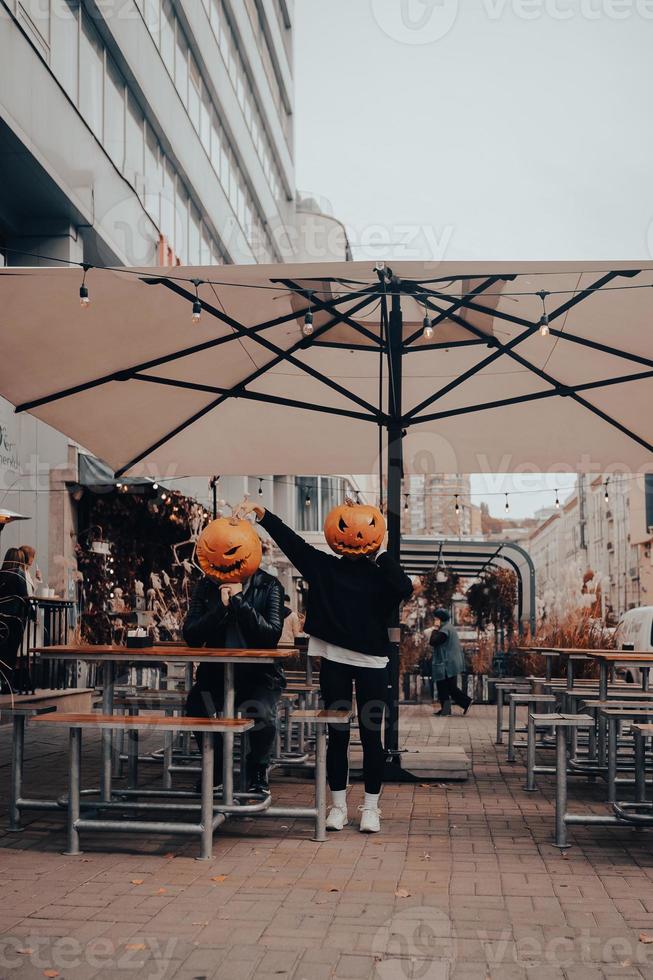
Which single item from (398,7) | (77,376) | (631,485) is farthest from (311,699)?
(631,485)

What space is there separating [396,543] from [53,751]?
3.98m

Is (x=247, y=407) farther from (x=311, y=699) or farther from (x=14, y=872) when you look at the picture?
(x=14, y=872)

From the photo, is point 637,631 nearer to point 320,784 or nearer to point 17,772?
point 320,784

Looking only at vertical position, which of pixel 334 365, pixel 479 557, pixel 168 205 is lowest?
pixel 479 557

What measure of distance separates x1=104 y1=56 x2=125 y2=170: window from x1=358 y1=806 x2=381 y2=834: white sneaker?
14.7m

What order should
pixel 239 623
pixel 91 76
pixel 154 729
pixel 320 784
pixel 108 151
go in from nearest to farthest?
pixel 154 729
pixel 320 784
pixel 239 623
pixel 91 76
pixel 108 151

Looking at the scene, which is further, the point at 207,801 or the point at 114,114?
the point at 114,114

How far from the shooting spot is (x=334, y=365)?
29.3 feet

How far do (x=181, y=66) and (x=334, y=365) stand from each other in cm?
1762

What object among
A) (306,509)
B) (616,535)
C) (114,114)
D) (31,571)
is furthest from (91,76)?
(616,535)

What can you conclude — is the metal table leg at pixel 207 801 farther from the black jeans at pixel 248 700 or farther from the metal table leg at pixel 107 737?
the black jeans at pixel 248 700

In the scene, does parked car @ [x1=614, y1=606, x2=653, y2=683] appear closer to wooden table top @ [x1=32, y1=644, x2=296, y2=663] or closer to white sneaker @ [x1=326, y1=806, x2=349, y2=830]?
white sneaker @ [x1=326, y1=806, x2=349, y2=830]

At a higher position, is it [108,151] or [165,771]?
[108,151]

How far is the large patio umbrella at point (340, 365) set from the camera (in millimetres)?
6984
